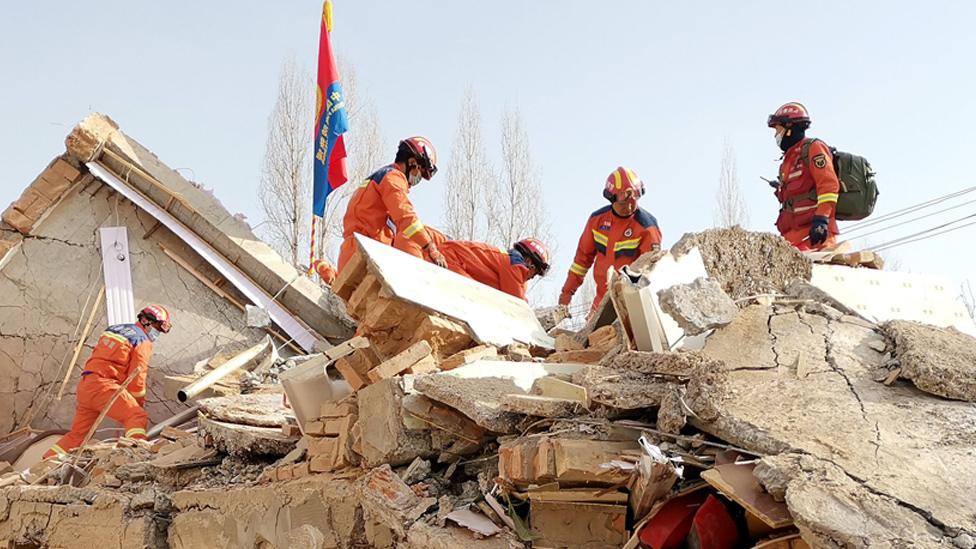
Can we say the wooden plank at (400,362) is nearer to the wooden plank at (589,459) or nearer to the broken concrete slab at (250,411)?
the wooden plank at (589,459)

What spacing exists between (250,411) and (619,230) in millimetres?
3292

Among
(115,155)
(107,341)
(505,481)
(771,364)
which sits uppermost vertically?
(115,155)

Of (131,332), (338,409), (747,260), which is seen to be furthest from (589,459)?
(131,332)

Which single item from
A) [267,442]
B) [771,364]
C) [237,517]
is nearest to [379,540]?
[237,517]

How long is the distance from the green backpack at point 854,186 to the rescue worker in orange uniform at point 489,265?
8.54 ft

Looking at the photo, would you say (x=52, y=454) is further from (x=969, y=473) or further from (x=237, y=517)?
(x=969, y=473)

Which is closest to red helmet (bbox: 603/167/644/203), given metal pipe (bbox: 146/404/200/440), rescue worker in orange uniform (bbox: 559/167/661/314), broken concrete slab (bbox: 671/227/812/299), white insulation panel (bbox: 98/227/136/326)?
rescue worker in orange uniform (bbox: 559/167/661/314)

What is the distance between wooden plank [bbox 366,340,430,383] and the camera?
4051 mm

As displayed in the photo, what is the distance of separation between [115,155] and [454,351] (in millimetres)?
6229

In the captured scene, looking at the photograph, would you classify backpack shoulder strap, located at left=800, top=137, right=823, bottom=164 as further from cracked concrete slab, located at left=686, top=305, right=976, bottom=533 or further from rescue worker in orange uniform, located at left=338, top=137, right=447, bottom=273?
cracked concrete slab, located at left=686, top=305, right=976, bottom=533

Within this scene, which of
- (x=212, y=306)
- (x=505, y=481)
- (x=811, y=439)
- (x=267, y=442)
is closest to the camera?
(x=811, y=439)

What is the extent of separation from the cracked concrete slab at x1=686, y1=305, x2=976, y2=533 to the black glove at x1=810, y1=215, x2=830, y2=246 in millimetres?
3269

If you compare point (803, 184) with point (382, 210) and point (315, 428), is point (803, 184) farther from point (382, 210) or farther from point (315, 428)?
point (315, 428)

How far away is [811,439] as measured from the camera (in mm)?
2672
